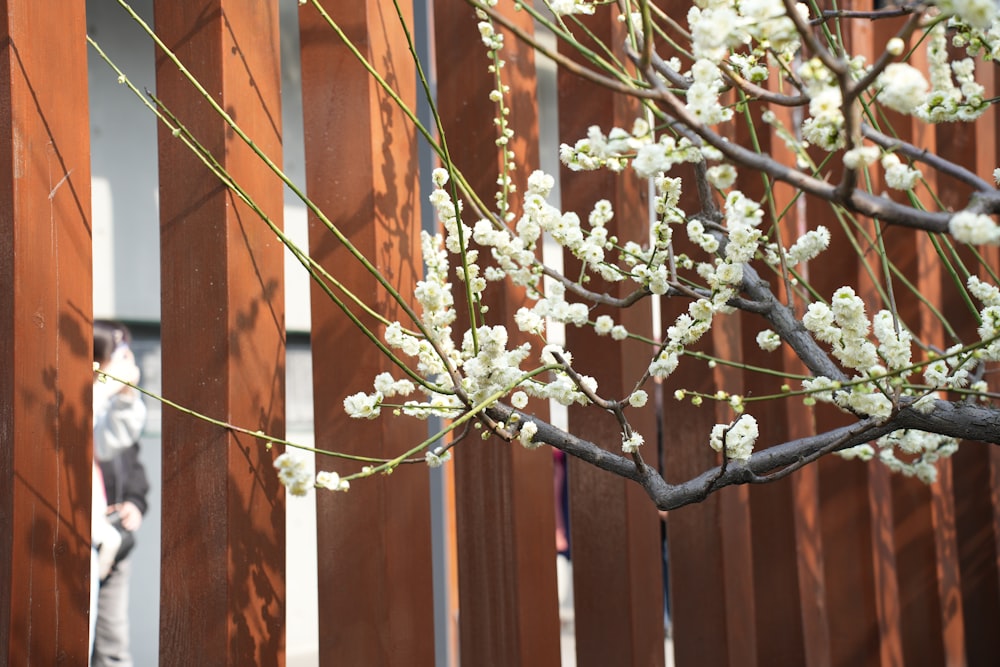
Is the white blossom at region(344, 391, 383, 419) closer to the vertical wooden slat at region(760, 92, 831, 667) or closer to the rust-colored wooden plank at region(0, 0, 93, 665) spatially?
the rust-colored wooden plank at region(0, 0, 93, 665)

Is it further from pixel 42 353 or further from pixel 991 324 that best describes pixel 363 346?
pixel 991 324

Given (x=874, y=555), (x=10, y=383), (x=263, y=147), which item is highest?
(x=263, y=147)

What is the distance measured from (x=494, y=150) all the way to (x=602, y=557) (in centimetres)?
60

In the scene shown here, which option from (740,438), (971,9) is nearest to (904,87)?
(971,9)

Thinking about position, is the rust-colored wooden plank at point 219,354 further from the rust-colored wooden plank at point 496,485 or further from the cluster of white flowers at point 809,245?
the cluster of white flowers at point 809,245

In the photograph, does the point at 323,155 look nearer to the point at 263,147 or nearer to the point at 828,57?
the point at 263,147

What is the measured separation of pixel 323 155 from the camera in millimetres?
1187

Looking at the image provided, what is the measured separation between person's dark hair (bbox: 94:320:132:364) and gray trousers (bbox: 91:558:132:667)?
0.69 meters

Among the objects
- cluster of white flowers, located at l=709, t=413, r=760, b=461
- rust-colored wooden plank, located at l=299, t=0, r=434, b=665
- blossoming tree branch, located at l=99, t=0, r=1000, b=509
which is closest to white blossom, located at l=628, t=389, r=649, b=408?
blossoming tree branch, located at l=99, t=0, r=1000, b=509

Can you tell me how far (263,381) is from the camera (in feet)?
3.65

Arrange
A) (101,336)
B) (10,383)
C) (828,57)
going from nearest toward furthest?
1. (828,57)
2. (10,383)
3. (101,336)

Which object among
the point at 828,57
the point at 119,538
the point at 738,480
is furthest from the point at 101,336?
the point at 828,57

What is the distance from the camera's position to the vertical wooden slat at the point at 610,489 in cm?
139

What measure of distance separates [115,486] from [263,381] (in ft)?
7.85
